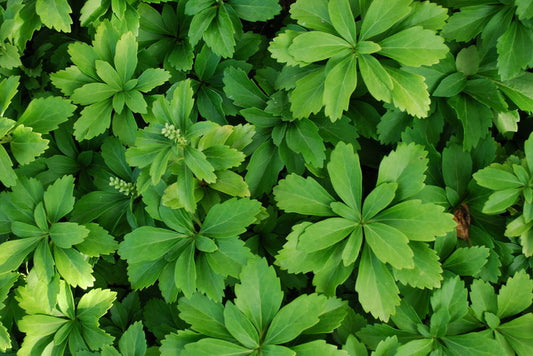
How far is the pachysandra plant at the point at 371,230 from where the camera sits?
55.8 inches

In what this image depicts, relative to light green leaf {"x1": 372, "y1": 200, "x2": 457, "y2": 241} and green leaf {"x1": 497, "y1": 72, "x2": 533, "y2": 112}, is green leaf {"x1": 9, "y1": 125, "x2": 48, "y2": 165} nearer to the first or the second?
light green leaf {"x1": 372, "y1": 200, "x2": 457, "y2": 241}

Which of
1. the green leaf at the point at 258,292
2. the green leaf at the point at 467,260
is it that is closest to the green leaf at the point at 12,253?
the green leaf at the point at 258,292

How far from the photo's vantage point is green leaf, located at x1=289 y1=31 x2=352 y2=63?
1.47 metres

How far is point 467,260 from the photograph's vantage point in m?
1.56

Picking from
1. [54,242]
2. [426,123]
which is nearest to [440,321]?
[426,123]

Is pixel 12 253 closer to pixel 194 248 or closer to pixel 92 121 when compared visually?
pixel 92 121

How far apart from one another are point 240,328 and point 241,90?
0.85 metres

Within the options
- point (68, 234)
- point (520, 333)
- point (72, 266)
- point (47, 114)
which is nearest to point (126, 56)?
point (47, 114)

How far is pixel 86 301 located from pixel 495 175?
1533 millimetres

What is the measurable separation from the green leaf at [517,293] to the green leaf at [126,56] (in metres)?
1.50

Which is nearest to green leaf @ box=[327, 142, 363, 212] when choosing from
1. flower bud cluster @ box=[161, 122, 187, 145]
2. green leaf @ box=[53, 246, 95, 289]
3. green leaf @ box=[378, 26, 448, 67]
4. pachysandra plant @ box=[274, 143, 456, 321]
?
pachysandra plant @ box=[274, 143, 456, 321]

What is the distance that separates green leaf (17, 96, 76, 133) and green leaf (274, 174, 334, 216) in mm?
874

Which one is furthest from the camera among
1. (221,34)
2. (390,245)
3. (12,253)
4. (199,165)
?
(221,34)

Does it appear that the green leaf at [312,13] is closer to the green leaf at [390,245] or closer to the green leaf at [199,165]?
the green leaf at [199,165]
